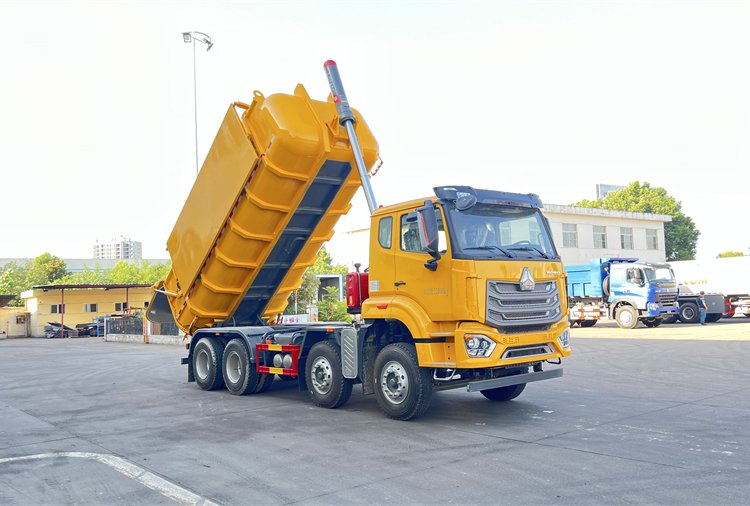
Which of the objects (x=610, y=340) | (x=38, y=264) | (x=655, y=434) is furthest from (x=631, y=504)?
(x=38, y=264)

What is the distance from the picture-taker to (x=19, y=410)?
33.5 ft

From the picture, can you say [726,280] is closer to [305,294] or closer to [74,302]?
[305,294]

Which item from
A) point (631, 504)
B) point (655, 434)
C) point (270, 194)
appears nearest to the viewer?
point (631, 504)

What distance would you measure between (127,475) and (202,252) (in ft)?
18.2

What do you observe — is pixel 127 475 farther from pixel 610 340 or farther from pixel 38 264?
pixel 38 264

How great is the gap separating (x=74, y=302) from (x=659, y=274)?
40375mm

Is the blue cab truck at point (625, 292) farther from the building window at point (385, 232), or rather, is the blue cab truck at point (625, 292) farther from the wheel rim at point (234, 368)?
the building window at point (385, 232)

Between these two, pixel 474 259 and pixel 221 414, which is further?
pixel 221 414

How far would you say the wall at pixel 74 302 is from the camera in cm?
4666

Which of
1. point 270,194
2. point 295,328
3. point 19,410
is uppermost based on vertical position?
point 270,194

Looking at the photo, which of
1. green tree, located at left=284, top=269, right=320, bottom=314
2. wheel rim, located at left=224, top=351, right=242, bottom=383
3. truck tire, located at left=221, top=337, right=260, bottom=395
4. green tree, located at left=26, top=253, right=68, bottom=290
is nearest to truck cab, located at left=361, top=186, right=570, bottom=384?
truck tire, located at left=221, top=337, right=260, bottom=395

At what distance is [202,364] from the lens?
1216cm

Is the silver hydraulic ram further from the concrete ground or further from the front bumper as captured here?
the concrete ground

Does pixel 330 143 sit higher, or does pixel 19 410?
pixel 330 143
